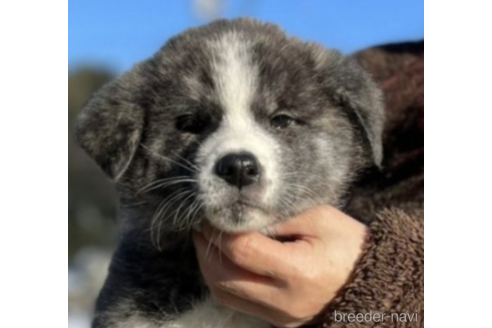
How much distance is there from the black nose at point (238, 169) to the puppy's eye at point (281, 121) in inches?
9.9

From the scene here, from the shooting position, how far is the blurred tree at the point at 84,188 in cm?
268

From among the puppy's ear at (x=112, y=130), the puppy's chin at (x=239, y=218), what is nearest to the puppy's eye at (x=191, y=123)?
the puppy's ear at (x=112, y=130)

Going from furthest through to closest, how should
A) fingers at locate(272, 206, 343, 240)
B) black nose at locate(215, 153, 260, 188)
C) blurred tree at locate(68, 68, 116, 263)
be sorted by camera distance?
blurred tree at locate(68, 68, 116, 263) → fingers at locate(272, 206, 343, 240) → black nose at locate(215, 153, 260, 188)

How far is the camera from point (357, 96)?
8.90ft

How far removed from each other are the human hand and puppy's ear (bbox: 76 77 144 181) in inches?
12.9

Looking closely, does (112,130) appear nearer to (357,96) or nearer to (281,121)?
(281,121)

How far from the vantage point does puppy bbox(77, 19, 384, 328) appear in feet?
8.04

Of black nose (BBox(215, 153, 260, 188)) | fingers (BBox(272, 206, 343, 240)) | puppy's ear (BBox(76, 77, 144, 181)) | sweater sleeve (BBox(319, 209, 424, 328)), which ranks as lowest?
sweater sleeve (BBox(319, 209, 424, 328))

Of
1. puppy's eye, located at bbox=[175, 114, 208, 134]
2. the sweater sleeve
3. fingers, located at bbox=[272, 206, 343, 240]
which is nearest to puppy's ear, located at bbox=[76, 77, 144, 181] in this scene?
puppy's eye, located at bbox=[175, 114, 208, 134]

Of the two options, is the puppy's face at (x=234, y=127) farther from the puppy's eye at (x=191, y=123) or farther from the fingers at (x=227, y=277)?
the fingers at (x=227, y=277)

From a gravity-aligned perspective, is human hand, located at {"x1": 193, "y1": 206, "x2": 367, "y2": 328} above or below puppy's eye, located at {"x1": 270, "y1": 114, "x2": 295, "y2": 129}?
below

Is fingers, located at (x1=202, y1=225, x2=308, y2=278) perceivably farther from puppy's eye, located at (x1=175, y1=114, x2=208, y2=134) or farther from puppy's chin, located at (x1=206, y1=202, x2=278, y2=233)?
puppy's eye, located at (x1=175, y1=114, x2=208, y2=134)

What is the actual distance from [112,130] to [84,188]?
0.27 m
